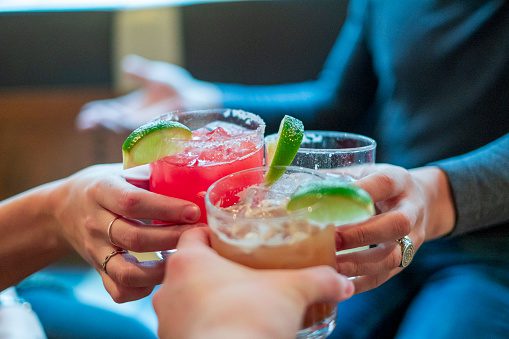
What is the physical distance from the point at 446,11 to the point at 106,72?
179 centimetres

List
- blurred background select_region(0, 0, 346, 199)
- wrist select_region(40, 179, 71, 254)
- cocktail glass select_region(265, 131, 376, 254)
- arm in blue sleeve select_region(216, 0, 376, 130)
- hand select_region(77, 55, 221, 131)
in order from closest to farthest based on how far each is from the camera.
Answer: cocktail glass select_region(265, 131, 376, 254)
wrist select_region(40, 179, 71, 254)
arm in blue sleeve select_region(216, 0, 376, 130)
hand select_region(77, 55, 221, 131)
blurred background select_region(0, 0, 346, 199)

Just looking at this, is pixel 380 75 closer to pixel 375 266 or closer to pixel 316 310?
pixel 375 266

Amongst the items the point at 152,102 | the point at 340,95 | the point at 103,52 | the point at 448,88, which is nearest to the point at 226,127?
the point at 448,88

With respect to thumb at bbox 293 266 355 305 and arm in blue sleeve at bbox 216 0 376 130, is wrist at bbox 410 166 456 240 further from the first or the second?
arm in blue sleeve at bbox 216 0 376 130

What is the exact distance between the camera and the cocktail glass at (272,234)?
0.70 m

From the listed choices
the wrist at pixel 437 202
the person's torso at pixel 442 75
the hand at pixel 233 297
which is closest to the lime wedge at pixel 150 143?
the hand at pixel 233 297

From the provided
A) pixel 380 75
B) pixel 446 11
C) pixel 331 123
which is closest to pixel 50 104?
pixel 331 123

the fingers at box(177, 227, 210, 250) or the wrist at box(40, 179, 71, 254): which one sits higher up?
the fingers at box(177, 227, 210, 250)

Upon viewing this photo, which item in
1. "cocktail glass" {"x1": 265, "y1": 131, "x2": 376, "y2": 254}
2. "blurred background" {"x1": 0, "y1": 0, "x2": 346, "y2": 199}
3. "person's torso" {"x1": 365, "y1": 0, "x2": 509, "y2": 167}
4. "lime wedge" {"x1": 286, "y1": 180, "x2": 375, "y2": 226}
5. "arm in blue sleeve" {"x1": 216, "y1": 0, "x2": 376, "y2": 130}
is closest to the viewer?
"lime wedge" {"x1": 286, "y1": 180, "x2": 375, "y2": 226}

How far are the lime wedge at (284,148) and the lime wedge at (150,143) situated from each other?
0.16m

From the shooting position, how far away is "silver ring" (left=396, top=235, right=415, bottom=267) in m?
0.91

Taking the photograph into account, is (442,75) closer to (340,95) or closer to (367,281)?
(340,95)

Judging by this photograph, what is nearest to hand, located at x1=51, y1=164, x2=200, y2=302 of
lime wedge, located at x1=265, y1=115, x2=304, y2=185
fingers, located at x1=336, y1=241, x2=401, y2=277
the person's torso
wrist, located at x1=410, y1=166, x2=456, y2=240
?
lime wedge, located at x1=265, y1=115, x2=304, y2=185

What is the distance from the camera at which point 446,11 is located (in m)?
1.44
